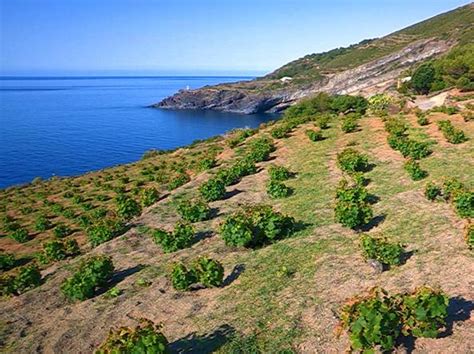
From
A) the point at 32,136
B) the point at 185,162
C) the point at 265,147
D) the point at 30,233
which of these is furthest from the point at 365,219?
the point at 32,136

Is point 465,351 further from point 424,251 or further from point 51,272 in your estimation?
point 51,272

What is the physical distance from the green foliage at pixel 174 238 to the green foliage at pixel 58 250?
726 cm

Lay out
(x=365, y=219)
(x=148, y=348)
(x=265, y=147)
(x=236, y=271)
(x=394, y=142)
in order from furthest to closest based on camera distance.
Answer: (x=265, y=147)
(x=394, y=142)
(x=365, y=219)
(x=236, y=271)
(x=148, y=348)

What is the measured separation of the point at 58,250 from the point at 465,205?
68.8ft

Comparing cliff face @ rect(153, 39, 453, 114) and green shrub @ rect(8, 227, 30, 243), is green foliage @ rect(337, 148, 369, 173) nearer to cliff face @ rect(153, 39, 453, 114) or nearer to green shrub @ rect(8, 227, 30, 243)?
green shrub @ rect(8, 227, 30, 243)

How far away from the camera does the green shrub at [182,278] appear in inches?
612

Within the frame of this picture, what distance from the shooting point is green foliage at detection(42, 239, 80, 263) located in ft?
79.7

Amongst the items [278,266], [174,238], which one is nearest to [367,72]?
[174,238]

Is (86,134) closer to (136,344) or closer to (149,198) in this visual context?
(149,198)

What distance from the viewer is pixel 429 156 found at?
2789 centimetres

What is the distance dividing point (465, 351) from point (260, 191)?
18497 millimetres

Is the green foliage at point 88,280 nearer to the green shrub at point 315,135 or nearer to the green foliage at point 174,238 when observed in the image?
the green foliage at point 174,238

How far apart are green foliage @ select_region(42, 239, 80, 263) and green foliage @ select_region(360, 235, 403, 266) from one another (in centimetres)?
1697

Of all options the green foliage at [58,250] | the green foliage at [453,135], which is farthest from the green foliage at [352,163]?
the green foliage at [58,250]
